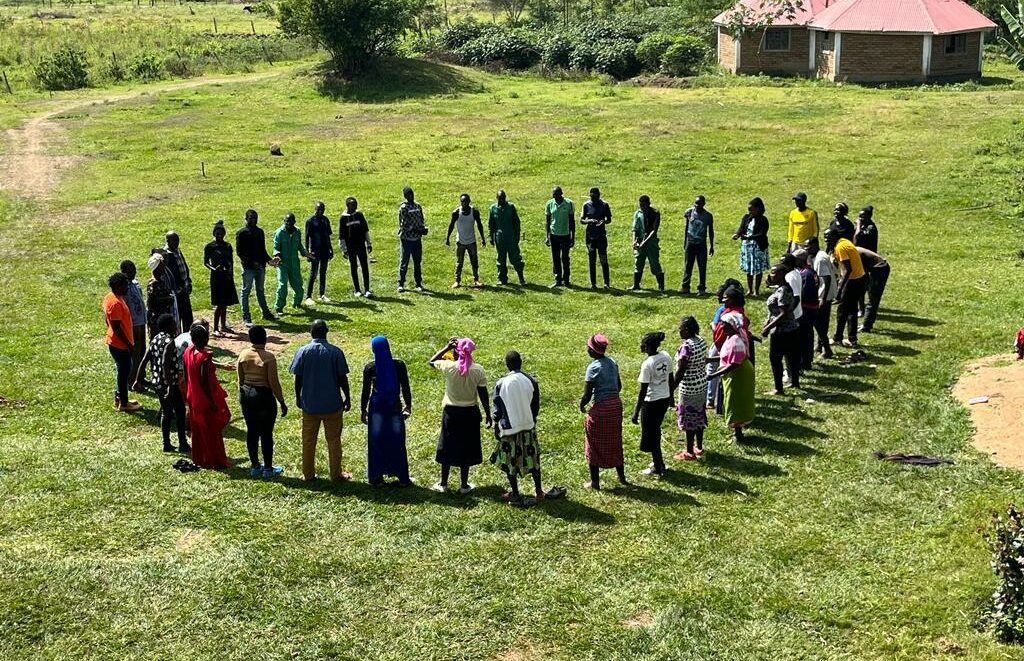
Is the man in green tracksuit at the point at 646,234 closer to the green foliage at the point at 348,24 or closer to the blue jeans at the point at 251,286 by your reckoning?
the blue jeans at the point at 251,286

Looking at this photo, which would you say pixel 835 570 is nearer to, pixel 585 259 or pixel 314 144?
pixel 585 259

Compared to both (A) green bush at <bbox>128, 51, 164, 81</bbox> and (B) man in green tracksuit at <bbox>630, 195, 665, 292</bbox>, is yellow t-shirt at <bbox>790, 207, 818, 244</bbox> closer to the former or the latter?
(B) man in green tracksuit at <bbox>630, 195, 665, 292</bbox>

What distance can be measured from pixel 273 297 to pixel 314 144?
17999 millimetres

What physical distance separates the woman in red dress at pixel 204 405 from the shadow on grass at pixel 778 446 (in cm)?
625

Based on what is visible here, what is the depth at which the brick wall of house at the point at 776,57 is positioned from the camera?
5178 centimetres

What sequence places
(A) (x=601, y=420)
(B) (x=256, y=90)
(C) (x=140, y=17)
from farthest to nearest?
(C) (x=140, y=17), (B) (x=256, y=90), (A) (x=601, y=420)

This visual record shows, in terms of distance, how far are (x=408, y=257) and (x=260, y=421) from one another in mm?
9269

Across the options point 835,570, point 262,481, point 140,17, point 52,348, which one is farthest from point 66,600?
point 140,17

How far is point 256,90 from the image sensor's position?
162ft

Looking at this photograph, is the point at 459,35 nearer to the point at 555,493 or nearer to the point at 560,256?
the point at 560,256

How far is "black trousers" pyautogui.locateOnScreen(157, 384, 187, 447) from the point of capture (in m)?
13.2

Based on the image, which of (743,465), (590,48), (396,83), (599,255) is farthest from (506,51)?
(743,465)

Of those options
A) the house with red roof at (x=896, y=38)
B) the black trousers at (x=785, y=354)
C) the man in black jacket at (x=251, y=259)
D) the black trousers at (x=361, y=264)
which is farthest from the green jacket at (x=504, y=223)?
the house with red roof at (x=896, y=38)

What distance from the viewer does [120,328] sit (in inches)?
578
